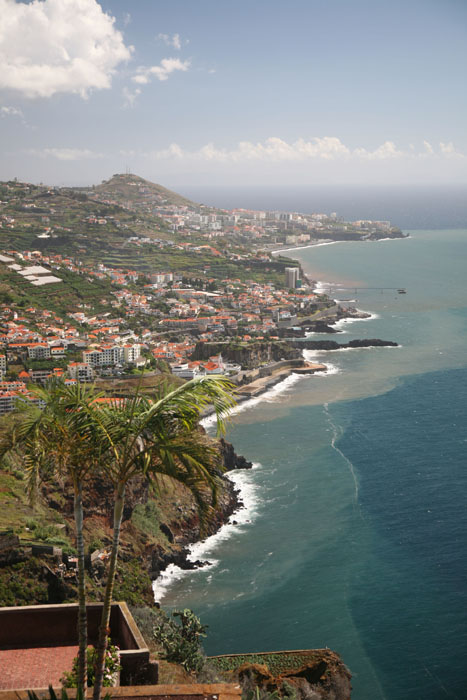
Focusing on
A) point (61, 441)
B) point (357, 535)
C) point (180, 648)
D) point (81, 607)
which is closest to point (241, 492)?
point (357, 535)

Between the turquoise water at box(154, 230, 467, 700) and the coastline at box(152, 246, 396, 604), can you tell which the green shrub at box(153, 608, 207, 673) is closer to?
the coastline at box(152, 246, 396, 604)

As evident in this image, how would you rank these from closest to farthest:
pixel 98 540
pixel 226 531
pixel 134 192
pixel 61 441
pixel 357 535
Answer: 1. pixel 61 441
2. pixel 98 540
3. pixel 357 535
4. pixel 226 531
5. pixel 134 192

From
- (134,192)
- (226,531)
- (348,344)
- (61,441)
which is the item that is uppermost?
(134,192)

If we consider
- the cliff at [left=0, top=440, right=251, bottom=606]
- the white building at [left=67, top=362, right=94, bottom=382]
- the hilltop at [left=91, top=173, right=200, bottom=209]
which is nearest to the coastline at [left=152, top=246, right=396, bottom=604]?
the cliff at [left=0, top=440, right=251, bottom=606]

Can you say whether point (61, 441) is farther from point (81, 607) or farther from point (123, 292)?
point (123, 292)

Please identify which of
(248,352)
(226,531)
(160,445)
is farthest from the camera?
(248,352)

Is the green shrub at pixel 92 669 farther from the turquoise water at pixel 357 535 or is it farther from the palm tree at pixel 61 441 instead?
the turquoise water at pixel 357 535
